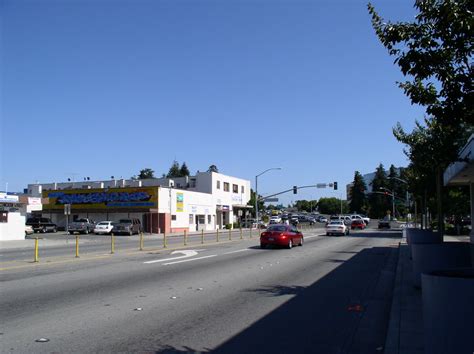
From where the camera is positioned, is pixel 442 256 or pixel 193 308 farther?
pixel 442 256

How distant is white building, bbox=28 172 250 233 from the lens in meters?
55.0

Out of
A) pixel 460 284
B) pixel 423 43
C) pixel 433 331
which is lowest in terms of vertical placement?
pixel 433 331

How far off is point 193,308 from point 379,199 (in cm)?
13289

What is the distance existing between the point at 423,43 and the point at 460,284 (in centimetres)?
448

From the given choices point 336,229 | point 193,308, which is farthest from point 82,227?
point 193,308

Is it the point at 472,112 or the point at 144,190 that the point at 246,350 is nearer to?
the point at 472,112

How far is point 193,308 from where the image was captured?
30.8 ft

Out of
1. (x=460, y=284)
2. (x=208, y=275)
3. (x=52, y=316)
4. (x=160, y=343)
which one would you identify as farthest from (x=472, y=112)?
(x=208, y=275)

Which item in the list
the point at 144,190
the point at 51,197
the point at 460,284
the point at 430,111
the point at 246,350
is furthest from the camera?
the point at 51,197

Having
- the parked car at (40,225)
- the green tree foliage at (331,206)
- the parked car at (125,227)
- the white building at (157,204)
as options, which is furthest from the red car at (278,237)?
the green tree foliage at (331,206)

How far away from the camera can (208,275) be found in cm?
1438

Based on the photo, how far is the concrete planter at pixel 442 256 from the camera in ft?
30.5

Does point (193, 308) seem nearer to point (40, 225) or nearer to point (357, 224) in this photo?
point (40, 225)

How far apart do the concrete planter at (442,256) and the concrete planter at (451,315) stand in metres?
4.99
